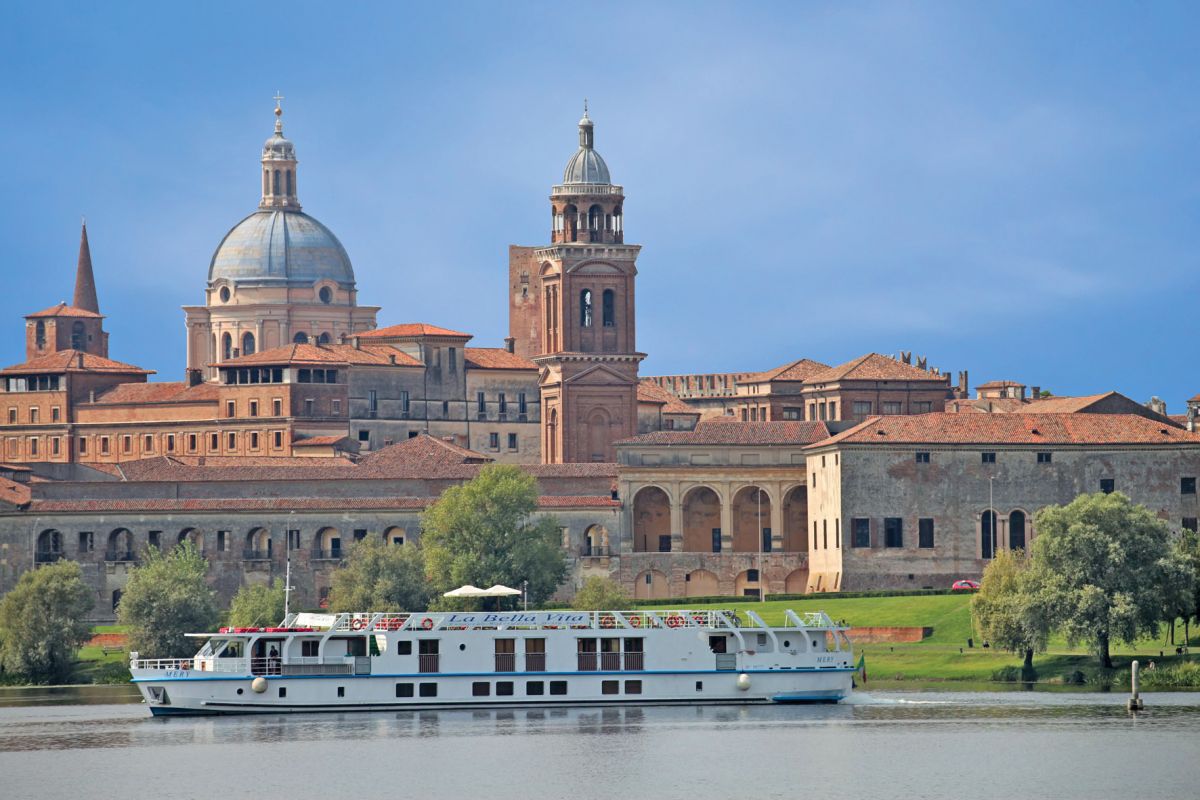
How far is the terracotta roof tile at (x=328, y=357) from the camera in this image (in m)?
178

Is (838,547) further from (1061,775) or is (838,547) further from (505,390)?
(1061,775)

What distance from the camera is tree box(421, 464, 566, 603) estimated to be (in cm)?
13438

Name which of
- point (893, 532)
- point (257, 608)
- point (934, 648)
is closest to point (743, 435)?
point (893, 532)

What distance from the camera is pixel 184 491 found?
154 m

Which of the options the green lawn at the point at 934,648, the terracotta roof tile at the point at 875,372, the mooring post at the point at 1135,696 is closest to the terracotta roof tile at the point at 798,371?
the terracotta roof tile at the point at 875,372

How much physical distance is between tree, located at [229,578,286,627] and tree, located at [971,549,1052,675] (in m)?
29.7

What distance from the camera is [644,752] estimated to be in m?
92.4

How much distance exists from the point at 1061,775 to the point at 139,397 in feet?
352

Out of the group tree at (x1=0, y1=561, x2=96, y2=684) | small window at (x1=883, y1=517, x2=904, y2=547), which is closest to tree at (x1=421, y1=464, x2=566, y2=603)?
tree at (x1=0, y1=561, x2=96, y2=684)

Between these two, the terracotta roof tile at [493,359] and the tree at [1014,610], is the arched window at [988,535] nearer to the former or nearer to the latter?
the tree at [1014,610]

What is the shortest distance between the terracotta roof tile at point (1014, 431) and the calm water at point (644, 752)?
4098cm

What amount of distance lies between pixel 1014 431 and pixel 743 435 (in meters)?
15.3

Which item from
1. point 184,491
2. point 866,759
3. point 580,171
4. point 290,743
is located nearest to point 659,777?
point 866,759

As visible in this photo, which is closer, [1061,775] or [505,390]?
[1061,775]
